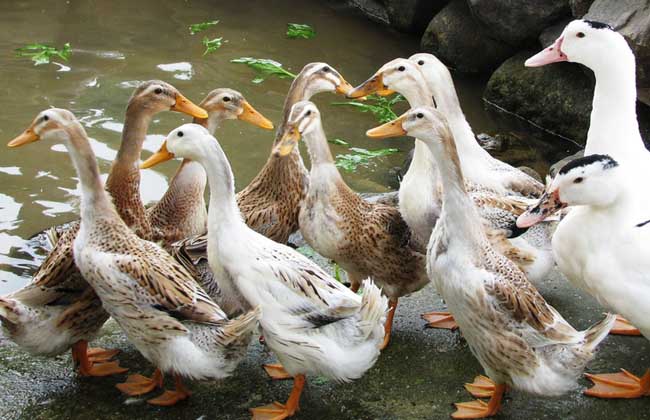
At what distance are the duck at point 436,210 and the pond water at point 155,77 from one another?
8.80 ft

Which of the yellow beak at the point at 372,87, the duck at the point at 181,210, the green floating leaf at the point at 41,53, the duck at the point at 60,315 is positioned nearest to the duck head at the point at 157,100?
the duck at the point at 181,210

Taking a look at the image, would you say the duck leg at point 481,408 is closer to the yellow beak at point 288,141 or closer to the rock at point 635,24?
the yellow beak at point 288,141

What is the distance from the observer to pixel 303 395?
14.8 ft

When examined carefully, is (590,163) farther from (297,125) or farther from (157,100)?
(157,100)

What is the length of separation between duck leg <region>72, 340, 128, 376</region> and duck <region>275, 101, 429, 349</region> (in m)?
1.41

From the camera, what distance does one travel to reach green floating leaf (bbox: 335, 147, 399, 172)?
8.18 metres

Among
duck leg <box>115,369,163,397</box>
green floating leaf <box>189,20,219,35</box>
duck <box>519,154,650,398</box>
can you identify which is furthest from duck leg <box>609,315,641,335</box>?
green floating leaf <box>189,20,219,35</box>

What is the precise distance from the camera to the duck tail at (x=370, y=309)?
4.18 meters

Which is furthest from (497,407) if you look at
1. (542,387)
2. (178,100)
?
(178,100)

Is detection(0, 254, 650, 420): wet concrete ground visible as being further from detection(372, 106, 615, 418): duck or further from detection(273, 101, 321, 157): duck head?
detection(273, 101, 321, 157): duck head

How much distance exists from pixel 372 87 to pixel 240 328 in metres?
2.22

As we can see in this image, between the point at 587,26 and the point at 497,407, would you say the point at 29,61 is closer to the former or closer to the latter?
the point at 587,26

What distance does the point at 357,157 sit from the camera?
835 cm

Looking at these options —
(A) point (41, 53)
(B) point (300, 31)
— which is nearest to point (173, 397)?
(A) point (41, 53)
